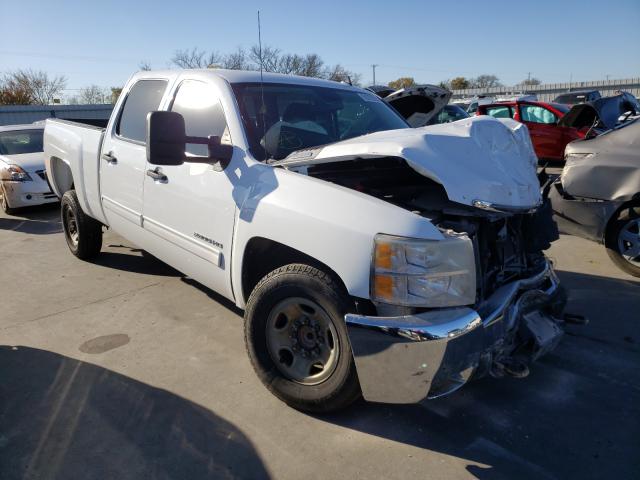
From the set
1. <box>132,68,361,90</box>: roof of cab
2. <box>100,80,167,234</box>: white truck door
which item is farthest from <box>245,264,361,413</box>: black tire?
<box>100,80,167,234</box>: white truck door

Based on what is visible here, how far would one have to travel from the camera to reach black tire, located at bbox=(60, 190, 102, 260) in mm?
5477

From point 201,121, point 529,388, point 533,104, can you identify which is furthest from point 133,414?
point 533,104

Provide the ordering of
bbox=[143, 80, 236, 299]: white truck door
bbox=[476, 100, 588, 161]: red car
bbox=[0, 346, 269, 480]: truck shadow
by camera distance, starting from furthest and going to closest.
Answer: bbox=[476, 100, 588, 161]: red car
bbox=[143, 80, 236, 299]: white truck door
bbox=[0, 346, 269, 480]: truck shadow

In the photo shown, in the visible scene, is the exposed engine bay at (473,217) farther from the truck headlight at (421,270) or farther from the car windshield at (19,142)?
the car windshield at (19,142)

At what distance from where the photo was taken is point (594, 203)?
200 inches

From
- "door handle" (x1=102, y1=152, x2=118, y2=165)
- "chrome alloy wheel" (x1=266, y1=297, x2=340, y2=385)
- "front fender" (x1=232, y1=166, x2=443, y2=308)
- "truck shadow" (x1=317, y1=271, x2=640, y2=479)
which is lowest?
"truck shadow" (x1=317, y1=271, x2=640, y2=479)

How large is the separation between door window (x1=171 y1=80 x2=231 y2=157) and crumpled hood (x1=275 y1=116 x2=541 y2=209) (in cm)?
75

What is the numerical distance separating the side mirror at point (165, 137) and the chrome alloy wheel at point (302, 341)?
1056 mm

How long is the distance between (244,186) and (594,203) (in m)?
3.84

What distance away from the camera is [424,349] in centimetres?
230

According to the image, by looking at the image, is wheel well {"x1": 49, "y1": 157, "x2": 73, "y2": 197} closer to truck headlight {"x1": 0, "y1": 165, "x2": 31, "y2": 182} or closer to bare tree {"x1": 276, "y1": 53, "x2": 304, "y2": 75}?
truck headlight {"x1": 0, "y1": 165, "x2": 31, "y2": 182}

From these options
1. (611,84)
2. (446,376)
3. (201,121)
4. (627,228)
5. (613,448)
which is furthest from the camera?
(611,84)

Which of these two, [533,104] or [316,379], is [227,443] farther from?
[533,104]

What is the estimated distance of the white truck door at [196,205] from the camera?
320cm
